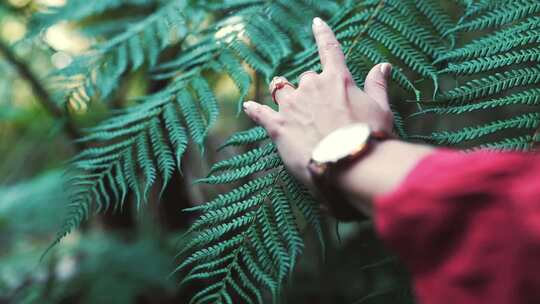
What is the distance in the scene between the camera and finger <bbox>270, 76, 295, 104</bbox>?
0.80 m

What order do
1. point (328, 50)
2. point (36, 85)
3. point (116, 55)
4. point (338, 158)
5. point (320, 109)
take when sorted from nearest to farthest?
point (338, 158)
point (320, 109)
point (328, 50)
point (116, 55)
point (36, 85)

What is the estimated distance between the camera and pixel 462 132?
34.2 inches

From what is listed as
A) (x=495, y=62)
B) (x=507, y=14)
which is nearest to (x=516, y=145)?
(x=495, y=62)

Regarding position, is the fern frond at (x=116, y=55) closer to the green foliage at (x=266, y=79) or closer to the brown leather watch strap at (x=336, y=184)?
the green foliage at (x=266, y=79)

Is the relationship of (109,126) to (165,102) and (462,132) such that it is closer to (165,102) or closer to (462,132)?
(165,102)

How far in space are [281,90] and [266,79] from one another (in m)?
0.32

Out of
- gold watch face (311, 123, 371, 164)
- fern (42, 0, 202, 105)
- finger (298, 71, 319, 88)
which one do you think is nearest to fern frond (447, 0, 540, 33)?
finger (298, 71, 319, 88)

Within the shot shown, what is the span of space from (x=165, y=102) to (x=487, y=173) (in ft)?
2.82

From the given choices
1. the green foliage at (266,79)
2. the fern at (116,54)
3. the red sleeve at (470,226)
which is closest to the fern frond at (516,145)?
the green foliage at (266,79)

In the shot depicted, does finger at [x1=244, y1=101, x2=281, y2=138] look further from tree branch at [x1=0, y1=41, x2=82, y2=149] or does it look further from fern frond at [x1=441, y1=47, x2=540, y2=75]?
tree branch at [x1=0, y1=41, x2=82, y2=149]

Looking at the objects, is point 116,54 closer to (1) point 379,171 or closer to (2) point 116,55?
(2) point 116,55

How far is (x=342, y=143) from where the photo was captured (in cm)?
62

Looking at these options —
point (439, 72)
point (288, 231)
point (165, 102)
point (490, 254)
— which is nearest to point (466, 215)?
point (490, 254)

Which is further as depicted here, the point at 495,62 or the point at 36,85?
the point at 36,85
